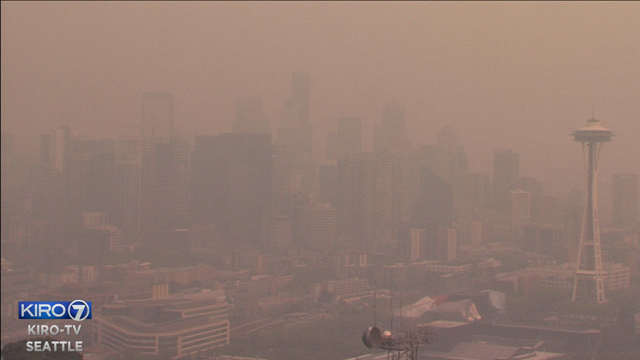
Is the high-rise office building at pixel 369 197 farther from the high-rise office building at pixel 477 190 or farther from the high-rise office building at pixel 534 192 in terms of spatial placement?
the high-rise office building at pixel 534 192

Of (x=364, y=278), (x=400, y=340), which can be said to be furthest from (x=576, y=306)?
(x=400, y=340)

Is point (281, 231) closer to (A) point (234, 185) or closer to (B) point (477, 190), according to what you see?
(A) point (234, 185)

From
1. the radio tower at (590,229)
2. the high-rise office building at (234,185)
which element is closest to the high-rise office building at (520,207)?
the radio tower at (590,229)

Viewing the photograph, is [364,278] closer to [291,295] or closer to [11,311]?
[291,295]

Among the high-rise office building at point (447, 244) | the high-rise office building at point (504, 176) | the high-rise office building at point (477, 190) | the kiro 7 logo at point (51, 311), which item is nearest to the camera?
the kiro 7 logo at point (51, 311)

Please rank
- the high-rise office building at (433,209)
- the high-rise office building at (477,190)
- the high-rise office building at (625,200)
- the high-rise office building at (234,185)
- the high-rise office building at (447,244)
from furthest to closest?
1. the high-rise office building at (433,209)
2. the high-rise office building at (447,244)
3. the high-rise office building at (234,185)
4. the high-rise office building at (477,190)
5. the high-rise office building at (625,200)

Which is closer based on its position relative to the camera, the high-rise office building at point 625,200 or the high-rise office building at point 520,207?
the high-rise office building at point 625,200
